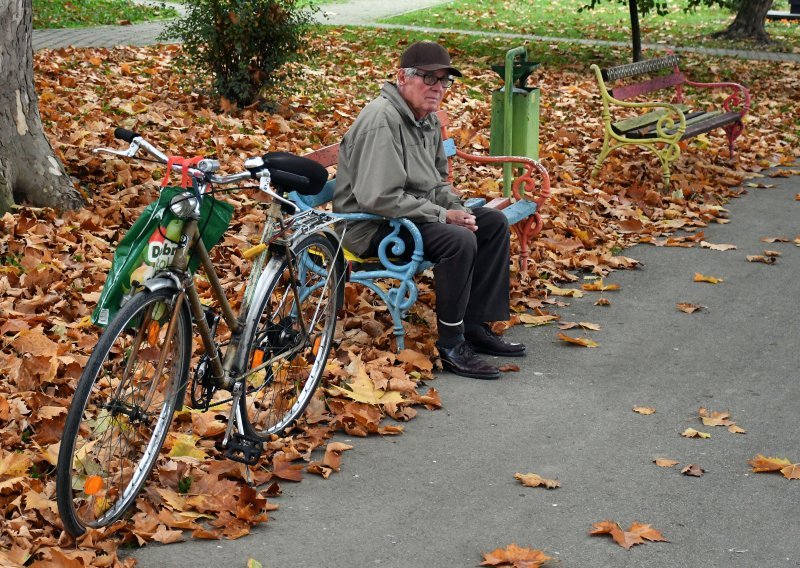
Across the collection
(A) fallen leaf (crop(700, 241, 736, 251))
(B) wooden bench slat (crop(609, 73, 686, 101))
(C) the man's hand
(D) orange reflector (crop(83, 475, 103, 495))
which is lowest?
(A) fallen leaf (crop(700, 241, 736, 251))

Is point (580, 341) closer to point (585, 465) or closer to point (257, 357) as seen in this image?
point (585, 465)

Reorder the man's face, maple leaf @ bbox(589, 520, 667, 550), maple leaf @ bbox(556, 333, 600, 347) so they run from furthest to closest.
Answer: maple leaf @ bbox(556, 333, 600, 347) → the man's face → maple leaf @ bbox(589, 520, 667, 550)

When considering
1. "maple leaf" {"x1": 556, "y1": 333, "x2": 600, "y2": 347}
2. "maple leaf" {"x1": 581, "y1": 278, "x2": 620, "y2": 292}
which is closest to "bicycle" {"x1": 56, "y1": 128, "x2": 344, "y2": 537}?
"maple leaf" {"x1": 556, "y1": 333, "x2": 600, "y2": 347}

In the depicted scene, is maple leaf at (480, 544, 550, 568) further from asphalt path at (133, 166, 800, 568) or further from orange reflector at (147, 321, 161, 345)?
orange reflector at (147, 321, 161, 345)

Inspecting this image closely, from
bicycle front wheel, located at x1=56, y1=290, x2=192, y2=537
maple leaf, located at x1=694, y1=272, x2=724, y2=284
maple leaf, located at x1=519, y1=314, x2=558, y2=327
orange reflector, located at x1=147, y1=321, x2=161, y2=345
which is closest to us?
bicycle front wheel, located at x1=56, y1=290, x2=192, y2=537

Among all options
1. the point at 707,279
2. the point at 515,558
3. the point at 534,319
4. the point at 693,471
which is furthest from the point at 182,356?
the point at 707,279

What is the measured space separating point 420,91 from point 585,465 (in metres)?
2.02

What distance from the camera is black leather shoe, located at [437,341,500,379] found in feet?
18.0

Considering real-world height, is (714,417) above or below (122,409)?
below

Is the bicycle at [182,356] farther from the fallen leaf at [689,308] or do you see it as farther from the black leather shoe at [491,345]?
the fallen leaf at [689,308]

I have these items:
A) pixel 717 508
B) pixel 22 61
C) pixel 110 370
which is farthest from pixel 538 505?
pixel 22 61

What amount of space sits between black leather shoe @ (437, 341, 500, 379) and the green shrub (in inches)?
221

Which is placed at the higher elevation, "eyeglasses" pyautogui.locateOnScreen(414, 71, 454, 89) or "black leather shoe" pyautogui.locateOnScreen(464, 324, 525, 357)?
"eyeglasses" pyautogui.locateOnScreen(414, 71, 454, 89)

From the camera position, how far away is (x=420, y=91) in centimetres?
548
